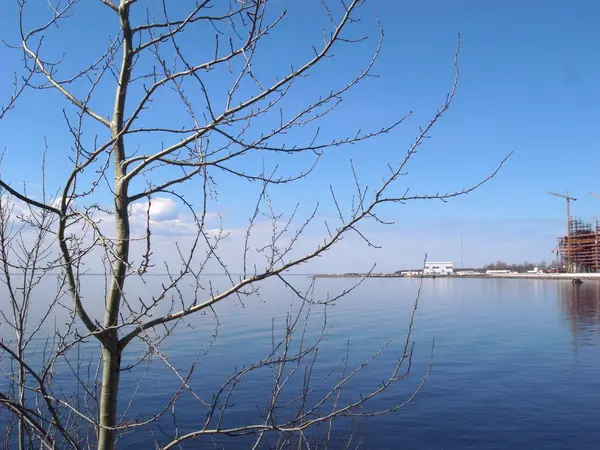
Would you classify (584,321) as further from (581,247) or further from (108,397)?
(581,247)

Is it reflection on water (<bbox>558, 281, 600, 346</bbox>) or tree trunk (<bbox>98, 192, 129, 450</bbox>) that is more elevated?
tree trunk (<bbox>98, 192, 129, 450</bbox>)

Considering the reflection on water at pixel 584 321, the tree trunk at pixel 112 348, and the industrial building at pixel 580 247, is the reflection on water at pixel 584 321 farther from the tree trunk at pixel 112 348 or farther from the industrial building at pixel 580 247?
the industrial building at pixel 580 247

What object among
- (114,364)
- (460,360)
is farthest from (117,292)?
(460,360)

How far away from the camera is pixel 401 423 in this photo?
60.3ft

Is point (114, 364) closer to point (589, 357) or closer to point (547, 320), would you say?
point (589, 357)

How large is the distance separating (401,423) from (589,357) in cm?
1731

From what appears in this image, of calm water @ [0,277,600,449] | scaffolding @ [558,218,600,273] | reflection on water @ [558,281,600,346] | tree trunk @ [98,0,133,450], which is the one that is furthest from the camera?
scaffolding @ [558,218,600,273]

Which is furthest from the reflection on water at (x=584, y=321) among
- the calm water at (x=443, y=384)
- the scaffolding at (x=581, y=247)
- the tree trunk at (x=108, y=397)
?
the scaffolding at (x=581, y=247)

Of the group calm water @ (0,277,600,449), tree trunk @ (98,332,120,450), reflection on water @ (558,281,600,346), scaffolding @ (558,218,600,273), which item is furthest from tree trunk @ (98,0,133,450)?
scaffolding @ (558,218,600,273)

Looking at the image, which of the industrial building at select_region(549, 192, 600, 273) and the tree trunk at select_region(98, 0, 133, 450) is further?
the industrial building at select_region(549, 192, 600, 273)

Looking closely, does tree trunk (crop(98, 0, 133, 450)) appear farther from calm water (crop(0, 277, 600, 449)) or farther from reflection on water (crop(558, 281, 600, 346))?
reflection on water (crop(558, 281, 600, 346))

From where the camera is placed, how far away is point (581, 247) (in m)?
173

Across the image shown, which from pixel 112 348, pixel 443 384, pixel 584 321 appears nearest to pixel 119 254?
pixel 112 348

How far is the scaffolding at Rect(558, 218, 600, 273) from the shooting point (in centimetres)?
16825
